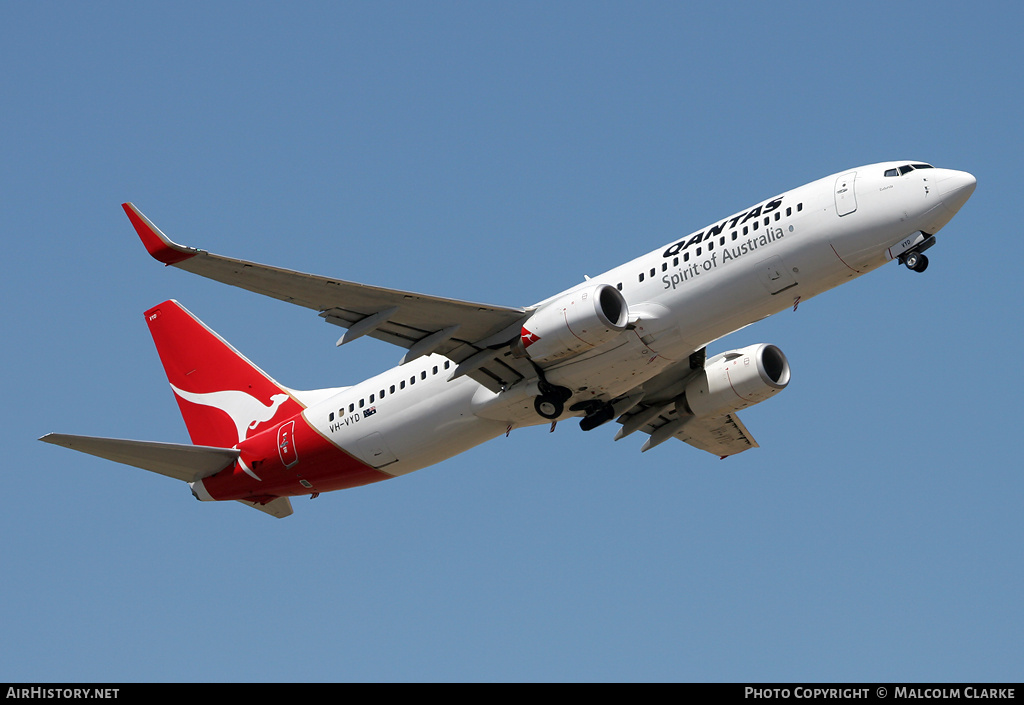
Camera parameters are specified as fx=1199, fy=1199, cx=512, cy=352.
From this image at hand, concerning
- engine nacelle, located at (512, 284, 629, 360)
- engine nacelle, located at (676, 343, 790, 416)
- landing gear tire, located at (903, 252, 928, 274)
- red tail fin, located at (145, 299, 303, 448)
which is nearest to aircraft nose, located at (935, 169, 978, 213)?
landing gear tire, located at (903, 252, 928, 274)

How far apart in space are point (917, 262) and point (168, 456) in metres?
22.6

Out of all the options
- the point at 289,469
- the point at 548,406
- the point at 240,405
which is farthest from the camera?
the point at 240,405

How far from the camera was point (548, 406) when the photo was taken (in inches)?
1312

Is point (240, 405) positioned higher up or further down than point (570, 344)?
higher up

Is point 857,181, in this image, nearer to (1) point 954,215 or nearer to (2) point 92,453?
(1) point 954,215

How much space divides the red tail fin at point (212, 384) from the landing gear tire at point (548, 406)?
9.28 m

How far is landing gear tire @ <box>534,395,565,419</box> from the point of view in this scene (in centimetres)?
3300

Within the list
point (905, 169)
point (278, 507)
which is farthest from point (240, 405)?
point (905, 169)

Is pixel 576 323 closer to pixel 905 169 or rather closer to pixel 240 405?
pixel 905 169

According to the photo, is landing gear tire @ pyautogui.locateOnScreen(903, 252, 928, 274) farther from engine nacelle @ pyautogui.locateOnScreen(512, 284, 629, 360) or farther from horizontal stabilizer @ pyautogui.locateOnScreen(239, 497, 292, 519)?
horizontal stabilizer @ pyautogui.locateOnScreen(239, 497, 292, 519)

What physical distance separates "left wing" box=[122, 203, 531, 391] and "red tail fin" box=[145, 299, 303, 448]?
26.8 ft

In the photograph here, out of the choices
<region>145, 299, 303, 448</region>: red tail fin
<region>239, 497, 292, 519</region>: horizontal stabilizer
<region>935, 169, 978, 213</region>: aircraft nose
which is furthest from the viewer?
<region>145, 299, 303, 448</region>: red tail fin
